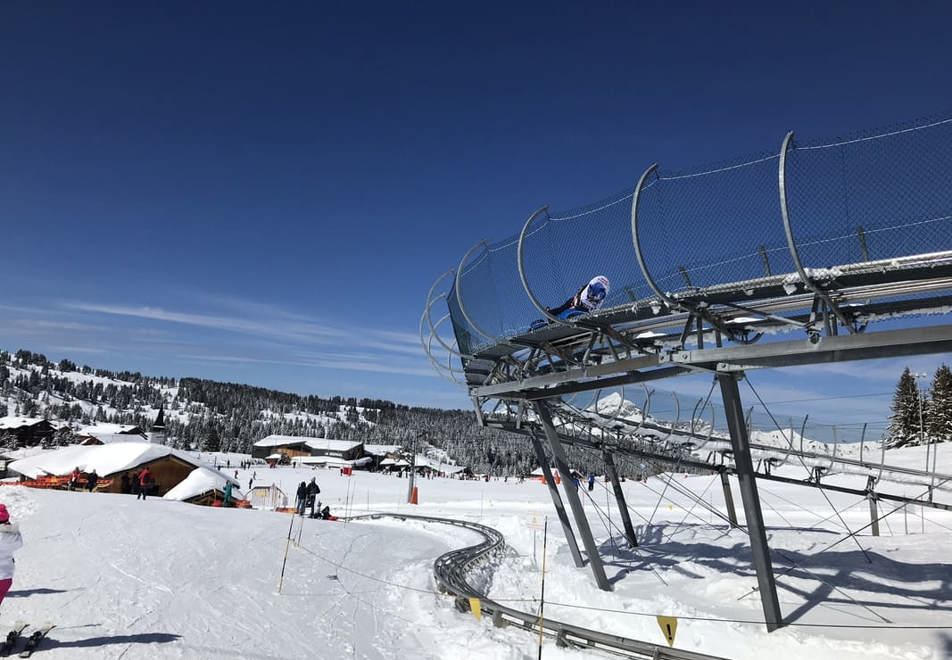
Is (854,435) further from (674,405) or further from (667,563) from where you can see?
(667,563)

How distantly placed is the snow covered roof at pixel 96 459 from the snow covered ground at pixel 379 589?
13051 mm

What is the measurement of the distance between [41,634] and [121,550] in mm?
6747

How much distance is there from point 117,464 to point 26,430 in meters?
82.0

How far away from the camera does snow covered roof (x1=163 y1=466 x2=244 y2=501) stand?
102 feet

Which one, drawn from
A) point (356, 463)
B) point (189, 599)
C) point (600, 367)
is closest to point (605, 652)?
point (600, 367)

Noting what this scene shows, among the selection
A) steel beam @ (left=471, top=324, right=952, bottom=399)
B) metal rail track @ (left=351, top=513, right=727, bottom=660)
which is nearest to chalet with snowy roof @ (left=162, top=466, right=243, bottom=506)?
metal rail track @ (left=351, top=513, right=727, bottom=660)

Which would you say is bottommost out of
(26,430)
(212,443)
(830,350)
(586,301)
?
(26,430)

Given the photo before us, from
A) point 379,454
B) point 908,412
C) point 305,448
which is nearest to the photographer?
point 908,412

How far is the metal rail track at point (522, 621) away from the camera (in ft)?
30.9

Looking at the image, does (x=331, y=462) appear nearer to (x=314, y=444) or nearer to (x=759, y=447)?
(x=314, y=444)

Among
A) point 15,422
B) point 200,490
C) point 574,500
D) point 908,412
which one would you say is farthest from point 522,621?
point 15,422

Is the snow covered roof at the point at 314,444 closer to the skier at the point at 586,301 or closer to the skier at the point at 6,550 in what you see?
the skier at the point at 586,301

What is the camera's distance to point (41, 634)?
23.1ft

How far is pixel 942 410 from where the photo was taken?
2031 inches
